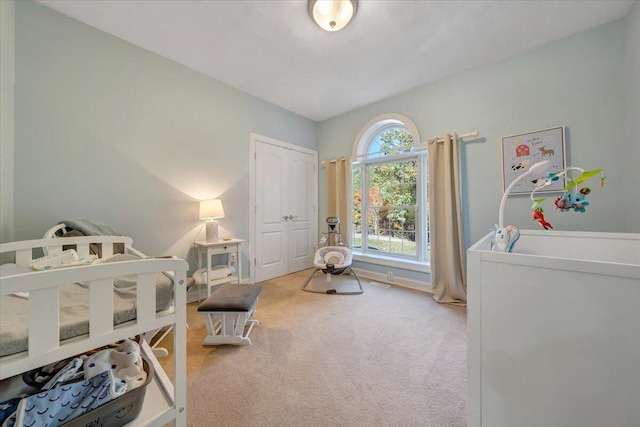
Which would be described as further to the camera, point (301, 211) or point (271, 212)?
point (301, 211)

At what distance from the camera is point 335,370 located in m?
1.45

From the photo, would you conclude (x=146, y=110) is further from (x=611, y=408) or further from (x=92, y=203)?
(x=611, y=408)

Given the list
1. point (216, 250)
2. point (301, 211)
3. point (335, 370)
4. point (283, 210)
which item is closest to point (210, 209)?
point (216, 250)

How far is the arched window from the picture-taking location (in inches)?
120

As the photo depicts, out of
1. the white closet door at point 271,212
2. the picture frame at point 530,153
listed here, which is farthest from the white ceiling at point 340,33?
the white closet door at point 271,212

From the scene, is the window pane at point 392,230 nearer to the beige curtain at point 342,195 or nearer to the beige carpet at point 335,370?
the beige curtain at point 342,195

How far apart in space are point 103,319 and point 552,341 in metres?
1.44

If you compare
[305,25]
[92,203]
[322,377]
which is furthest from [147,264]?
[305,25]

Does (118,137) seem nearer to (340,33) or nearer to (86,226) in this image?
(86,226)

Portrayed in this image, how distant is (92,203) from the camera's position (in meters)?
1.96

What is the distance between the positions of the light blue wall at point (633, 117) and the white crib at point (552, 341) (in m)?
1.80

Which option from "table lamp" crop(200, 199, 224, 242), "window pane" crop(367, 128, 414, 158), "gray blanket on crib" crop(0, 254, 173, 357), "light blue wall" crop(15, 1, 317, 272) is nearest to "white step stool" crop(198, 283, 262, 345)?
"gray blanket on crib" crop(0, 254, 173, 357)

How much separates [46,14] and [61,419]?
2.77 meters

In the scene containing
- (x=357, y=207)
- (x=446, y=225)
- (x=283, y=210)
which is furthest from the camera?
(x=357, y=207)
